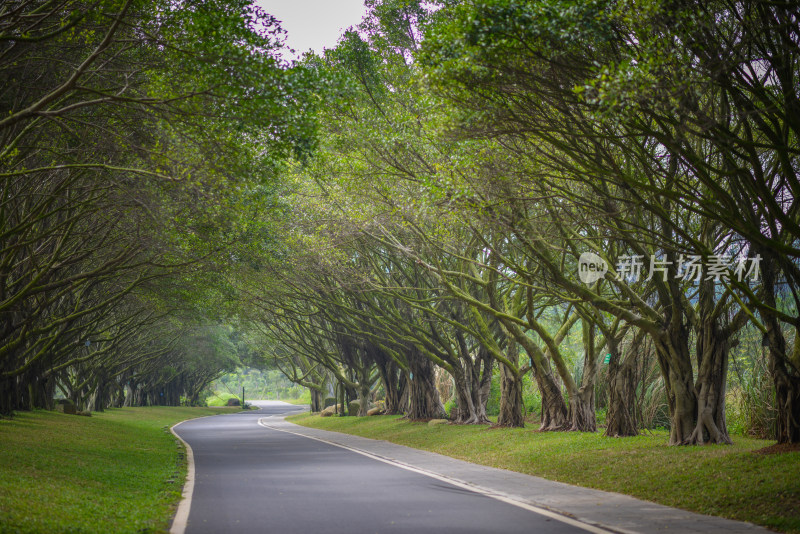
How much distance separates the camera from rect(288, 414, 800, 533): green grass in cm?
1043

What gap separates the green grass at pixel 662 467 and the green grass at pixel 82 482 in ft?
23.6

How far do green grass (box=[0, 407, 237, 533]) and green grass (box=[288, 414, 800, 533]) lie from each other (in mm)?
7180

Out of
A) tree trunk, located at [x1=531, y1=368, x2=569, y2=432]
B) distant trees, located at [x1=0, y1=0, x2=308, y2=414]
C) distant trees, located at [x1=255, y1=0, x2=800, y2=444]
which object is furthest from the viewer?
tree trunk, located at [x1=531, y1=368, x2=569, y2=432]

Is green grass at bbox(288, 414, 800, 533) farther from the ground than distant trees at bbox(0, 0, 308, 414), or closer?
closer

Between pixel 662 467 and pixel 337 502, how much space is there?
→ 239 inches

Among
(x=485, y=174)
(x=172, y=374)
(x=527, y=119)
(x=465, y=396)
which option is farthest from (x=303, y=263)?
(x=172, y=374)

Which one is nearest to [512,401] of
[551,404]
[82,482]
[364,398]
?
[551,404]

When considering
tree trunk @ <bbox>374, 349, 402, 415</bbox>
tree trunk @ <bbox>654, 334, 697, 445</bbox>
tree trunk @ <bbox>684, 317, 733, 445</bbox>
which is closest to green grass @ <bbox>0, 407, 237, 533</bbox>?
tree trunk @ <bbox>654, 334, 697, 445</bbox>

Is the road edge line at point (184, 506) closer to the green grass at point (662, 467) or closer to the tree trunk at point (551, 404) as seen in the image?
the green grass at point (662, 467)

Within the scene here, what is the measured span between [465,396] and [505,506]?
19111 millimetres

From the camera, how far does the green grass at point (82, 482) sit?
901 cm

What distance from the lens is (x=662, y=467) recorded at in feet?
45.3

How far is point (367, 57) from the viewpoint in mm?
18703

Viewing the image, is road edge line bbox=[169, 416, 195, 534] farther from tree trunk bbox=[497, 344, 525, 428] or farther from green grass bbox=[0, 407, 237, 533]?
tree trunk bbox=[497, 344, 525, 428]
